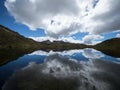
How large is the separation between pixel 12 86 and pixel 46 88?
5.88 metres

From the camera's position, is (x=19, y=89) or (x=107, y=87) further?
(x=107, y=87)

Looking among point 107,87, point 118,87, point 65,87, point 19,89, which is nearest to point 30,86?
point 19,89

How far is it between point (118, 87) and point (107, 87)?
5.75ft

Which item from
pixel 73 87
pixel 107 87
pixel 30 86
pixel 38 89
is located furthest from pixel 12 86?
pixel 107 87

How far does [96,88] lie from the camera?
18812mm

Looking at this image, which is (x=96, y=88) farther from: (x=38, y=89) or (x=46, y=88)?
(x=38, y=89)

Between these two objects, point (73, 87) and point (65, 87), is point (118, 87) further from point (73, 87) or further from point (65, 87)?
point (65, 87)

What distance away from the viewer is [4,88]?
18.3 metres

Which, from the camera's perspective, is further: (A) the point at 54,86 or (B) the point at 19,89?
(A) the point at 54,86

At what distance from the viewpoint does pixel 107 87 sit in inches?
765

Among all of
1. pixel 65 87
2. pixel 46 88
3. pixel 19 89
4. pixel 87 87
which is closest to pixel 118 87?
pixel 87 87

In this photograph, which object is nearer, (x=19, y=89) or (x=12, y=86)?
(x=19, y=89)

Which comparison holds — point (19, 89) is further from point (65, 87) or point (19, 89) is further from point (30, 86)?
point (65, 87)

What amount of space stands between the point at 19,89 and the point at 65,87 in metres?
7.44
